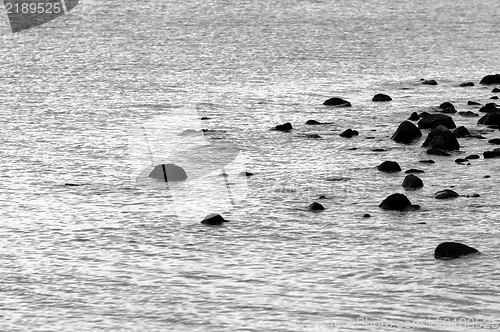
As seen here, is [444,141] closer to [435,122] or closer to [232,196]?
[435,122]

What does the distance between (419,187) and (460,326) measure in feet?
16.0

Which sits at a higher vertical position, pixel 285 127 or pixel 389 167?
pixel 389 167

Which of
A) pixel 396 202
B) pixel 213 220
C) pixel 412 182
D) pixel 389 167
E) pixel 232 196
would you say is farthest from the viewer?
pixel 389 167

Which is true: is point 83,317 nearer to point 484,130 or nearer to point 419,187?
point 419,187

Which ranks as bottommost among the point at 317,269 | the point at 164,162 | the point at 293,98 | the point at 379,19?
the point at 379,19

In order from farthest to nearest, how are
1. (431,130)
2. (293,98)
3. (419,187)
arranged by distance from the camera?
(293,98), (431,130), (419,187)

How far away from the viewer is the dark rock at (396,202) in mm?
13148

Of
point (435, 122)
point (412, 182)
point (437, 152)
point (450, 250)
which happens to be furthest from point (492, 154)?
point (450, 250)

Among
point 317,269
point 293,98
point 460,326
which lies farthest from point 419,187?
point 293,98

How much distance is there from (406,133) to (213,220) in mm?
5464

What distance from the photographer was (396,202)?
13164 mm

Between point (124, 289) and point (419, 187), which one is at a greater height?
point (124, 289)

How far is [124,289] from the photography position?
34.4 feet

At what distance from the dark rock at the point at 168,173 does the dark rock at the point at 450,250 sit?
Result: 15.0 ft
